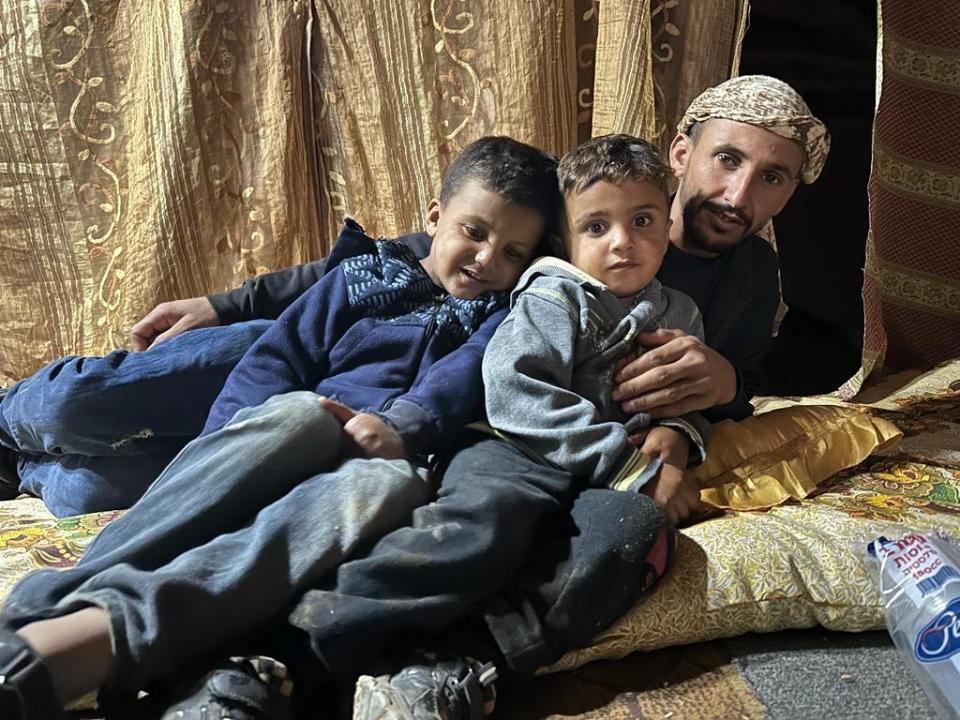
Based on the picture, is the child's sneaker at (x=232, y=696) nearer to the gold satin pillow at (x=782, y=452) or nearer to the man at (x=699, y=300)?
the man at (x=699, y=300)

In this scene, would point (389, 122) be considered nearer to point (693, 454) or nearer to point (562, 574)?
point (693, 454)

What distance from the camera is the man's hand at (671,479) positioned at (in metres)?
1.29

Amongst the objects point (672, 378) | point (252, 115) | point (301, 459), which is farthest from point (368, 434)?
point (252, 115)

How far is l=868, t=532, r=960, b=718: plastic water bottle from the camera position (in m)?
1.09

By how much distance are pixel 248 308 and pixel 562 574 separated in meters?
0.75

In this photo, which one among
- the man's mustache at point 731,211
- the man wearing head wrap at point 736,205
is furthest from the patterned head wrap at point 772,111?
the man's mustache at point 731,211

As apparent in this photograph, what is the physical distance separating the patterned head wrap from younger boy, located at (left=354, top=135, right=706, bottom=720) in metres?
0.24

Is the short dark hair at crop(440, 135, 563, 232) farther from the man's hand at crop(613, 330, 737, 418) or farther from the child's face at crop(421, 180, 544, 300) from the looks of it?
the man's hand at crop(613, 330, 737, 418)

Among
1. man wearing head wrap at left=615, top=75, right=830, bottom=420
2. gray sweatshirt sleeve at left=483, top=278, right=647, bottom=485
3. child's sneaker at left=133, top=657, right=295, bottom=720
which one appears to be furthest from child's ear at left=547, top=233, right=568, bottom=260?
child's sneaker at left=133, top=657, right=295, bottom=720

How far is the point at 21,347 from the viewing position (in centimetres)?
212

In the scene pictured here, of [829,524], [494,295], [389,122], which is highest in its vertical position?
[389,122]

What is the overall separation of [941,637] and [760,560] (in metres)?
0.23

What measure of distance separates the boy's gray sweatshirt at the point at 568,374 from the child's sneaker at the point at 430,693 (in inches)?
11.9

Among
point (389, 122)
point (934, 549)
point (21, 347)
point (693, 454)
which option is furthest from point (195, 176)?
point (934, 549)
